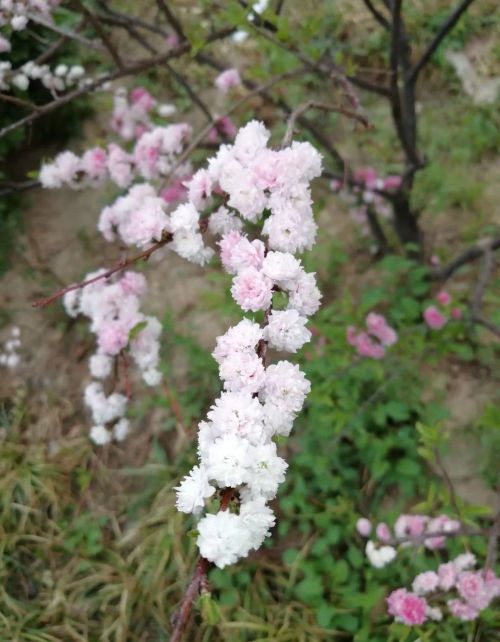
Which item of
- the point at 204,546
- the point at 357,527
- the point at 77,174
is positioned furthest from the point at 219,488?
the point at 77,174

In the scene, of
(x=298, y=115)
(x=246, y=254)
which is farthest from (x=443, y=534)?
(x=298, y=115)

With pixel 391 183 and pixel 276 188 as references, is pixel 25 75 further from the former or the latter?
pixel 391 183

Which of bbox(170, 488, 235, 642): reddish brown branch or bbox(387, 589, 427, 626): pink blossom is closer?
bbox(170, 488, 235, 642): reddish brown branch

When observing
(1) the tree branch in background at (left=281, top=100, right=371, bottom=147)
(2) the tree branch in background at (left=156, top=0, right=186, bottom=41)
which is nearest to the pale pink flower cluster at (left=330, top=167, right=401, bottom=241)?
(1) the tree branch in background at (left=281, top=100, right=371, bottom=147)

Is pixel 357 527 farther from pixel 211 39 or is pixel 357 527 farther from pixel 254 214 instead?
pixel 211 39

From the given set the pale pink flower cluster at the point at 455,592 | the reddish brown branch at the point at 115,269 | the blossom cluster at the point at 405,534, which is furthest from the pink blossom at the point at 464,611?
the reddish brown branch at the point at 115,269

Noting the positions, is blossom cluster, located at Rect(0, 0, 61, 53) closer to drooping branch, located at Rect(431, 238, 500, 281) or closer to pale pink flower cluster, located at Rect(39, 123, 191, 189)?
pale pink flower cluster, located at Rect(39, 123, 191, 189)
